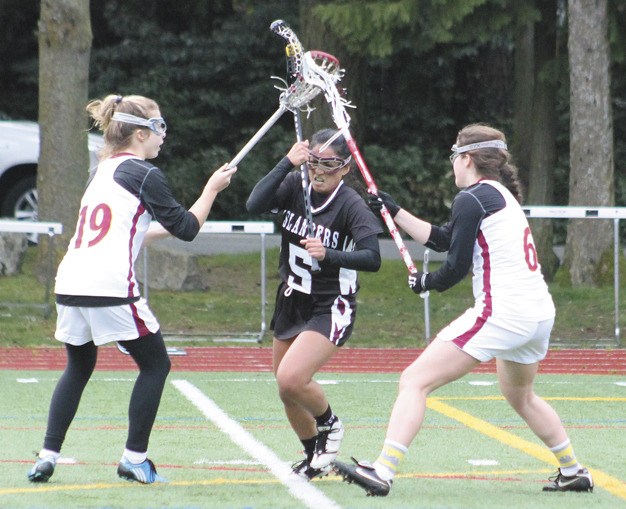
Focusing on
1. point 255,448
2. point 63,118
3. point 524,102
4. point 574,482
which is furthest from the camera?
point 524,102

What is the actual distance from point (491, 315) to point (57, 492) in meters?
2.19

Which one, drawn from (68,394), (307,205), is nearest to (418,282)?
(307,205)

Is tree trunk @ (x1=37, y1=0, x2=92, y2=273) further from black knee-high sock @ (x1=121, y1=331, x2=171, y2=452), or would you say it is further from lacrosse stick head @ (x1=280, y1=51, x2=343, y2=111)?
black knee-high sock @ (x1=121, y1=331, x2=171, y2=452)

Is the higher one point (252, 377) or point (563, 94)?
point (563, 94)

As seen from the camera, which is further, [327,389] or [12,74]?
[12,74]

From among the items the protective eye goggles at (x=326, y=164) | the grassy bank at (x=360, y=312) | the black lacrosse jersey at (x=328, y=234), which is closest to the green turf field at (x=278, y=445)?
the black lacrosse jersey at (x=328, y=234)

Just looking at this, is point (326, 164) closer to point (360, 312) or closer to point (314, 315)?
point (314, 315)

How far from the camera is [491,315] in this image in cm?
609

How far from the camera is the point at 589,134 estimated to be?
16891mm

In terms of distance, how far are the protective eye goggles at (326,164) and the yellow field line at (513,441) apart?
2.04 m

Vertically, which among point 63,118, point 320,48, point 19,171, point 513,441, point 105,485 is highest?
point 320,48

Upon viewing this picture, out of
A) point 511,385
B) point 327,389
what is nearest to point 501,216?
point 511,385

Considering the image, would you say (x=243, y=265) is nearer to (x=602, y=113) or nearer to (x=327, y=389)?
(x=602, y=113)

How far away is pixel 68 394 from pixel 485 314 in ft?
6.73
